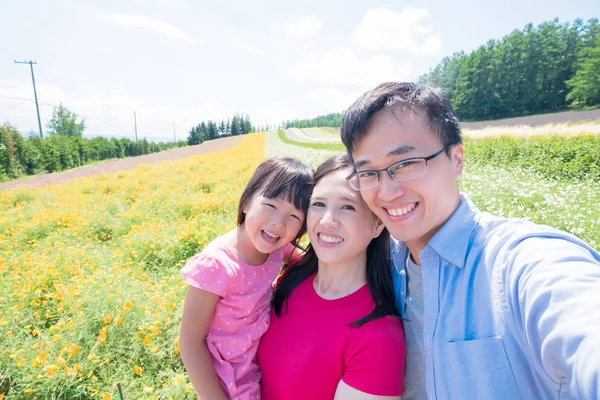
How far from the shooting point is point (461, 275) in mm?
1105

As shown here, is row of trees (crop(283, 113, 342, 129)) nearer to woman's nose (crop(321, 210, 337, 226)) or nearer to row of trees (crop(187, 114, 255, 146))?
row of trees (crop(187, 114, 255, 146))

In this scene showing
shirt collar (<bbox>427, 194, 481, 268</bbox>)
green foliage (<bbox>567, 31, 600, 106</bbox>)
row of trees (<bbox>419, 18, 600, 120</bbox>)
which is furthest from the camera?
row of trees (<bbox>419, 18, 600, 120</bbox>)

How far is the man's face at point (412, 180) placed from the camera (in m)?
1.18

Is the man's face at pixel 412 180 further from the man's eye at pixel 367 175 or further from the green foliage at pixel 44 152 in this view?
the green foliage at pixel 44 152

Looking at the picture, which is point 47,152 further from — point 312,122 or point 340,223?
point 312,122

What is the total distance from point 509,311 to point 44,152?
111 ft

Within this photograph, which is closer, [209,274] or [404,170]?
[404,170]

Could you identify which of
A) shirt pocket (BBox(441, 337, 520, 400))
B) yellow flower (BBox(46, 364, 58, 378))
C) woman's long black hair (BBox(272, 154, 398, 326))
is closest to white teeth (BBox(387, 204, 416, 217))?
woman's long black hair (BBox(272, 154, 398, 326))

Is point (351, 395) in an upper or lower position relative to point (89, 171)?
upper

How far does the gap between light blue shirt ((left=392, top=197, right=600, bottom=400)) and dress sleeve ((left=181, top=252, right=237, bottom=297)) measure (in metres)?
0.86

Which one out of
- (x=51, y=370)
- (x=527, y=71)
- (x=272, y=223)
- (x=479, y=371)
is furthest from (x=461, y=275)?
(x=527, y=71)

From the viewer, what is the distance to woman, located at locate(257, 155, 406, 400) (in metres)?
1.22

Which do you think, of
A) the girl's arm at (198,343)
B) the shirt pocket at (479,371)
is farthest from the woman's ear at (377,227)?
the girl's arm at (198,343)

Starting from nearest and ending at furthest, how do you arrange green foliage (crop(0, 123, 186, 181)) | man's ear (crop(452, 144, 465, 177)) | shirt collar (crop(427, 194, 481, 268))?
shirt collar (crop(427, 194, 481, 268)), man's ear (crop(452, 144, 465, 177)), green foliage (crop(0, 123, 186, 181))
